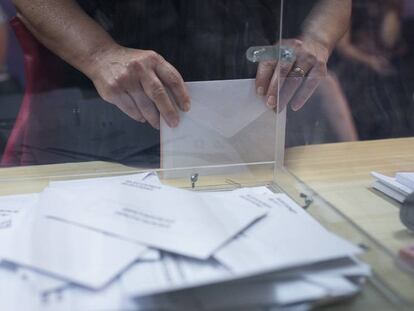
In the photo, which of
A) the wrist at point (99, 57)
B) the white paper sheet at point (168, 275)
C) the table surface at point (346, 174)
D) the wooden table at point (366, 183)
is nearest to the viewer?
the white paper sheet at point (168, 275)

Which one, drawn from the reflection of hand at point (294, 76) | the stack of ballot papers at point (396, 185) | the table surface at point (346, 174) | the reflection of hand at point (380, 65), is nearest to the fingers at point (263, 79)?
the reflection of hand at point (294, 76)

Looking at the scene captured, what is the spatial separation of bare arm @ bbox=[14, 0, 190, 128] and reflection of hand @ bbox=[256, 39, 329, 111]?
151 mm

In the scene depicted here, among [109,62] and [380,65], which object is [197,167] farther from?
[380,65]

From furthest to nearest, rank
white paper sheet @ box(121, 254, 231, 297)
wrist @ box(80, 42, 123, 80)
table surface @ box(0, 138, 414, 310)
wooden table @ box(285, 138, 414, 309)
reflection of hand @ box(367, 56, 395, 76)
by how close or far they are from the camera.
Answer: reflection of hand @ box(367, 56, 395, 76), wrist @ box(80, 42, 123, 80), table surface @ box(0, 138, 414, 310), wooden table @ box(285, 138, 414, 309), white paper sheet @ box(121, 254, 231, 297)

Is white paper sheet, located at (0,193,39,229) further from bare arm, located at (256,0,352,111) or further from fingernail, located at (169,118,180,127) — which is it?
bare arm, located at (256,0,352,111)

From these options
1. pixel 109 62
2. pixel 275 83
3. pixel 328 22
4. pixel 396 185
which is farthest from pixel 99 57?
pixel 396 185

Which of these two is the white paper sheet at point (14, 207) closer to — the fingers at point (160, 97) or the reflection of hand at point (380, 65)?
the fingers at point (160, 97)

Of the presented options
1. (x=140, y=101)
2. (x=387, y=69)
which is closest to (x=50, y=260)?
(x=140, y=101)

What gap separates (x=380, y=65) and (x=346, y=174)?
0.48 metres

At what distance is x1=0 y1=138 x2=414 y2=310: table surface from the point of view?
66cm

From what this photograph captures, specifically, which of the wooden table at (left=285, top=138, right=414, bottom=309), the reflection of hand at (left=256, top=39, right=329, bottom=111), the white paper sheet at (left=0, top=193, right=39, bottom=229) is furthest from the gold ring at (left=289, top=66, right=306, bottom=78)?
the white paper sheet at (left=0, top=193, right=39, bottom=229)

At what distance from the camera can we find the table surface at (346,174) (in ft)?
2.17

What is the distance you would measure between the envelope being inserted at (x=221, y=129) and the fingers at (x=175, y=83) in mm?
11

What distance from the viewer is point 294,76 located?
920 mm
